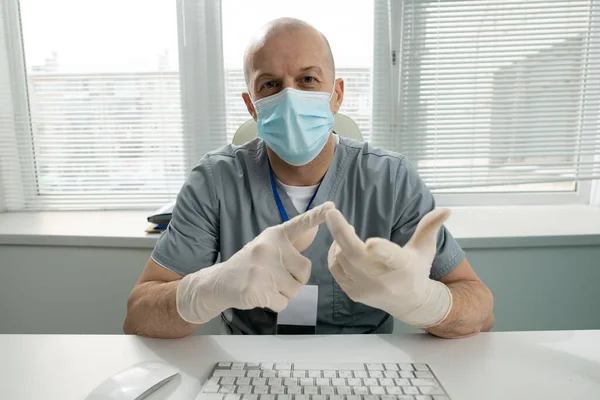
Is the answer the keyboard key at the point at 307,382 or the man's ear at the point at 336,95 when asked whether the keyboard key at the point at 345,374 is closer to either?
the keyboard key at the point at 307,382

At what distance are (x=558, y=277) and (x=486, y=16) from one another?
1054 mm

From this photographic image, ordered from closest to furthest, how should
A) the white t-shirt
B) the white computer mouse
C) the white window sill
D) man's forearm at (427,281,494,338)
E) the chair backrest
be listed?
1. the white computer mouse
2. man's forearm at (427,281,494,338)
3. the white t-shirt
4. the chair backrest
5. the white window sill

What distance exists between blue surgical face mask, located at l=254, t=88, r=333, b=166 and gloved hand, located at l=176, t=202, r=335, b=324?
311 millimetres

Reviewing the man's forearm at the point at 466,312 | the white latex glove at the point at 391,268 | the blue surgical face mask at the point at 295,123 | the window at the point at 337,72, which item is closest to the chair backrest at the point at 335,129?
the blue surgical face mask at the point at 295,123

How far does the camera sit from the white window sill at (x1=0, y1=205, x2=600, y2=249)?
145cm

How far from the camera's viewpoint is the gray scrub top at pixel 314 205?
99 cm

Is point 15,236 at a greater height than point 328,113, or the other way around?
point 328,113

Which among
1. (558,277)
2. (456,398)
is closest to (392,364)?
(456,398)

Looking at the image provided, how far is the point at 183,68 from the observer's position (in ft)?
5.84

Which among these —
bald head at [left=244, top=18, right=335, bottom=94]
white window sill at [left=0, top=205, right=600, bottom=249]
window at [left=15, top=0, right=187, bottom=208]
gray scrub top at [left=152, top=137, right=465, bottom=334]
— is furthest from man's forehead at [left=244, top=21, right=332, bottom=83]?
window at [left=15, top=0, right=187, bottom=208]

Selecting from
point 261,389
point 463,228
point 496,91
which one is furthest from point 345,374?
point 496,91

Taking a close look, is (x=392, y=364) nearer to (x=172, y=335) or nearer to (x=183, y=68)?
(x=172, y=335)

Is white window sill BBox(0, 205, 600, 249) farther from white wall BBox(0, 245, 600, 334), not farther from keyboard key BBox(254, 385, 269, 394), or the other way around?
keyboard key BBox(254, 385, 269, 394)

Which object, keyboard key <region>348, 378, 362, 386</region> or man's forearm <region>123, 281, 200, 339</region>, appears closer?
keyboard key <region>348, 378, 362, 386</region>
